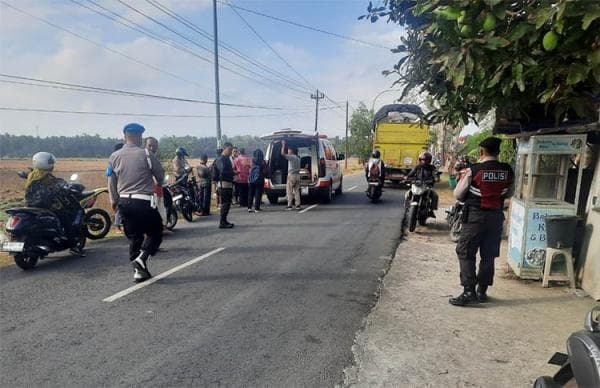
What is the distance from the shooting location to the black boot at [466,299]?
4.70m

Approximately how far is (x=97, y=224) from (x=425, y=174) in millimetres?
6671

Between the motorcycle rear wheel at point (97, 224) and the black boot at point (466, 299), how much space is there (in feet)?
20.9

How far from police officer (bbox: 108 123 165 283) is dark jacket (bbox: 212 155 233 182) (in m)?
3.96

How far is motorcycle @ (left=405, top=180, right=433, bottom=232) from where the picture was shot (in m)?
9.04

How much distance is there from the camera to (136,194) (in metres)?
5.20

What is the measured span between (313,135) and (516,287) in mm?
7991

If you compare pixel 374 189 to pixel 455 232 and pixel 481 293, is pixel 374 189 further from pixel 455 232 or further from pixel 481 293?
pixel 481 293

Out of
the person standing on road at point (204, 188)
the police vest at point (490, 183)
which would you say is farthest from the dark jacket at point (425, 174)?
the person standing on road at point (204, 188)

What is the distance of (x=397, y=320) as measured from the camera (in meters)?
4.26

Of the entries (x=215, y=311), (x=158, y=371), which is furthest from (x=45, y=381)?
(x=215, y=311)

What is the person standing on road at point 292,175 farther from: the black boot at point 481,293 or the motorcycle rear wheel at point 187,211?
the black boot at point 481,293

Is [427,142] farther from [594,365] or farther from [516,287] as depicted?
[594,365]

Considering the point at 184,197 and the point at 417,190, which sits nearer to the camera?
the point at 417,190

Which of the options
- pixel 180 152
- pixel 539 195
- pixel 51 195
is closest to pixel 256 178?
pixel 180 152
